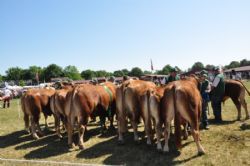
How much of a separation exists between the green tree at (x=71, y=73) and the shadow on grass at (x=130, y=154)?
368 feet

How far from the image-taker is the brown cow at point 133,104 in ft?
26.0

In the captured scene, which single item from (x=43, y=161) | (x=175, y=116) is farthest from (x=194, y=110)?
(x=43, y=161)

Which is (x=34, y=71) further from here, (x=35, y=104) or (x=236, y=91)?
(x=236, y=91)

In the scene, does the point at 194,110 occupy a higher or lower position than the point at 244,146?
higher

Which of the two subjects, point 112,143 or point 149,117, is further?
point 112,143

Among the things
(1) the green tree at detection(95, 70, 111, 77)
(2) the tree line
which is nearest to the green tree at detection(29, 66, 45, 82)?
(2) the tree line

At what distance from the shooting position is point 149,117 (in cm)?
778

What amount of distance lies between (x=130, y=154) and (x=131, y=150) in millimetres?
354

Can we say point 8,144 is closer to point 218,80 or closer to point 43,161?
point 43,161

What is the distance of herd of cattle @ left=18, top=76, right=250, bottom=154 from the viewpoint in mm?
6844

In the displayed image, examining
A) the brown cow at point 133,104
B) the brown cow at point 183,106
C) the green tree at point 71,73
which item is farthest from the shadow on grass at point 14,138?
the green tree at point 71,73

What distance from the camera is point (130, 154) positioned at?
7.47 m

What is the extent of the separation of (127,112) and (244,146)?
338 centimetres

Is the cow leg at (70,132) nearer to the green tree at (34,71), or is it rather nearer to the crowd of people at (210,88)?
the crowd of people at (210,88)
